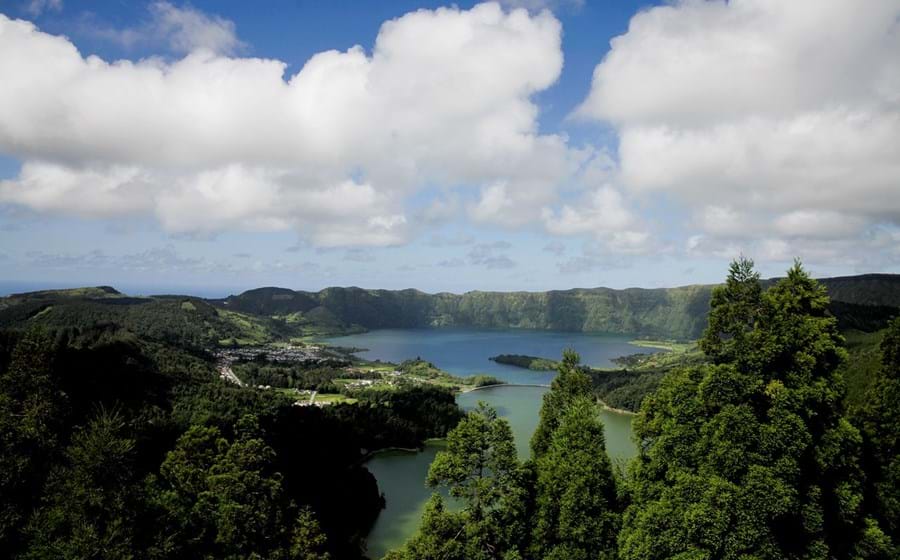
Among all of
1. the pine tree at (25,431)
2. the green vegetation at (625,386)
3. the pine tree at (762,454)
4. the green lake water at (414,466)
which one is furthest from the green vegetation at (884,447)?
the green vegetation at (625,386)

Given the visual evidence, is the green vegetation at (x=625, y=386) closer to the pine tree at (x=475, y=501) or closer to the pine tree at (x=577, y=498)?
the pine tree at (x=577, y=498)

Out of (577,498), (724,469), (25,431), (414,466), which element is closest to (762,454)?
(724,469)

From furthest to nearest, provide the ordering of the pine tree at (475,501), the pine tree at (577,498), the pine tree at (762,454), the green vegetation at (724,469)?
the pine tree at (475,501) < the pine tree at (577,498) < the green vegetation at (724,469) < the pine tree at (762,454)

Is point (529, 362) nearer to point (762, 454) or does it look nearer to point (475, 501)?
point (475, 501)

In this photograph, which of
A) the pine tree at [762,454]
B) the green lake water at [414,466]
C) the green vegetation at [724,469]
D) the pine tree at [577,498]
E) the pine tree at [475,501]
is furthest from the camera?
the green lake water at [414,466]

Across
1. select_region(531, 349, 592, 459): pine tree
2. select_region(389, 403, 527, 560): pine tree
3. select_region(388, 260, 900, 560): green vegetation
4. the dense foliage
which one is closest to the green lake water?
the dense foliage

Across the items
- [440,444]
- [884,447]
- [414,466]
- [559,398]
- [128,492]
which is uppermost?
[559,398]

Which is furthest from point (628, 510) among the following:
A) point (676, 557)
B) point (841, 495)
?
point (841, 495)

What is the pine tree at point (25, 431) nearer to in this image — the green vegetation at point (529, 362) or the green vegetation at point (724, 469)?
the green vegetation at point (724, 469)

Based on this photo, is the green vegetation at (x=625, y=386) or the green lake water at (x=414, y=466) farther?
the green vegetation at (x=625, y=386)

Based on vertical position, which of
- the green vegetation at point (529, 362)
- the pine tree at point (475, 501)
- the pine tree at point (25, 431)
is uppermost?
the pine tree at point (25, 431)

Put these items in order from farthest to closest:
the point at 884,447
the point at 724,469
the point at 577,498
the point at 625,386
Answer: the point at 625,386 → the point at 884,447 → the point at 577,498 → the point at 724,469

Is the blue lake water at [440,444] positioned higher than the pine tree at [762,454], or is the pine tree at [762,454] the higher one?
the pine tree at [762,454]
